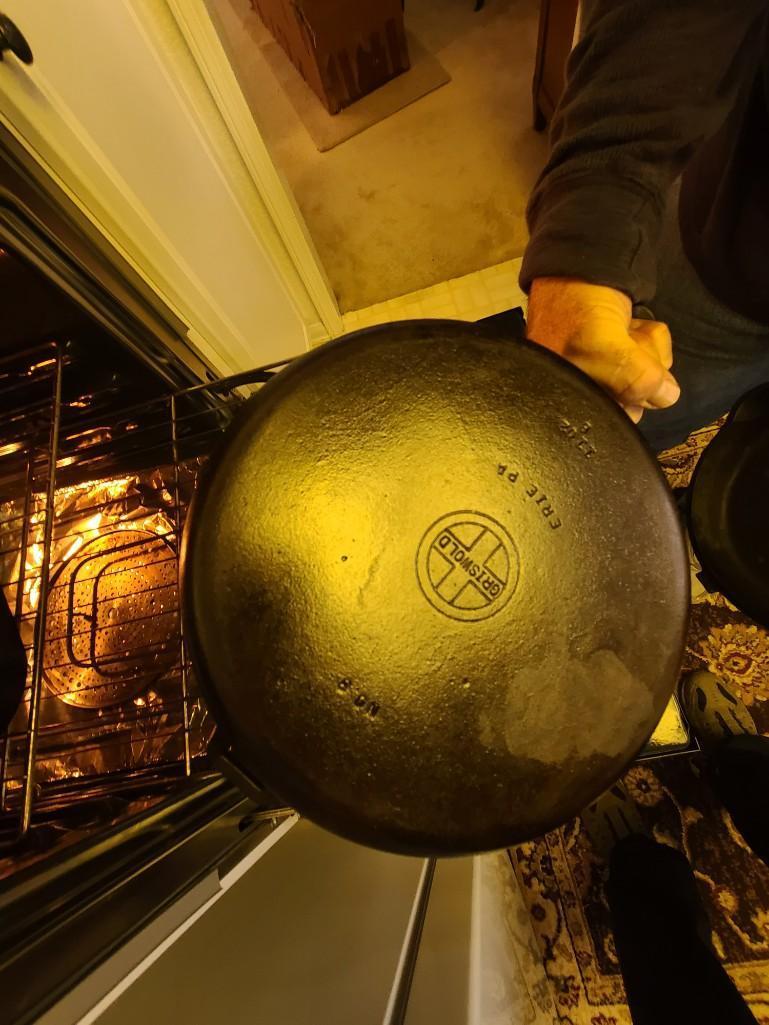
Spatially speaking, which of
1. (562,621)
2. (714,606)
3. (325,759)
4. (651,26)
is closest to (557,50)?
(651,26)

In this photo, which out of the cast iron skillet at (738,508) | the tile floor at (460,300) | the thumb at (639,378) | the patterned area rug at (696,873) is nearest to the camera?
the thumb at (639,378)

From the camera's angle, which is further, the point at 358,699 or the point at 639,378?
the point at 639,378

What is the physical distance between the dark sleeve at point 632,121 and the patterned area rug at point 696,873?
0.98 m

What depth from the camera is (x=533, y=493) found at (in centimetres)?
41

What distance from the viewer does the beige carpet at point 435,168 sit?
5.61 ft

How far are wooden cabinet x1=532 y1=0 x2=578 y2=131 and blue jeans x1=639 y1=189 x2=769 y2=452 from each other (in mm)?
760

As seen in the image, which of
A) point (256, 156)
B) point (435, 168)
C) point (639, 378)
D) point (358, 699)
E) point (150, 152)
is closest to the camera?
point (358, 699)

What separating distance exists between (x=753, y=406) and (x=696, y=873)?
0.97 metres

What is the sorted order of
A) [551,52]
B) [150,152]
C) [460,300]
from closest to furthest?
[150,152] → [551,52] → [460,300]

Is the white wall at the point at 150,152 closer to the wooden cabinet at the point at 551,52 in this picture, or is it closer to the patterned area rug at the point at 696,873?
the wooden cabinet at the point at 551,52

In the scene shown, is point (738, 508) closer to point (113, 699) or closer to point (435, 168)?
point (113, 699)

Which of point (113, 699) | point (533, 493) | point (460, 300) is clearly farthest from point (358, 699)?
point (460, 300)

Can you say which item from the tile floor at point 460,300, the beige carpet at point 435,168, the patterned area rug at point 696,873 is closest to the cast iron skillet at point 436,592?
the patterned area rug at point 696,873

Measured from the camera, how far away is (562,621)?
39cm
